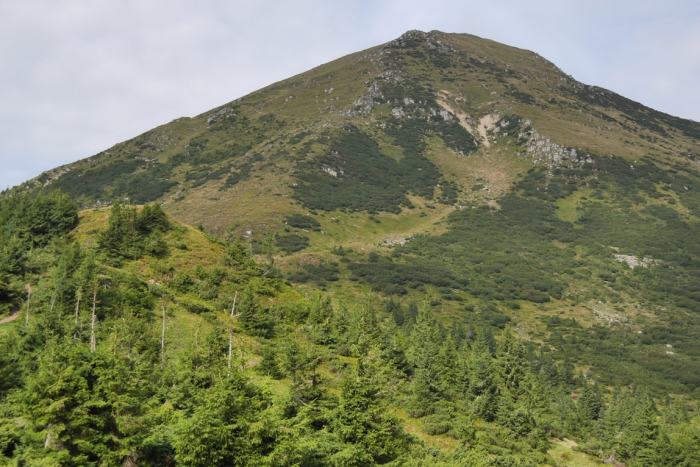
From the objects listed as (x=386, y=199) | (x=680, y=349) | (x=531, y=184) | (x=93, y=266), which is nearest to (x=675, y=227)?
(x=531, y=184)

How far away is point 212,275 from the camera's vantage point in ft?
134

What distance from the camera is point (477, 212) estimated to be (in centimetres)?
14850

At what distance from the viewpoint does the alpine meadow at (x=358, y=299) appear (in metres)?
14.0

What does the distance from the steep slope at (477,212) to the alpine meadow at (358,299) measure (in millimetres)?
869

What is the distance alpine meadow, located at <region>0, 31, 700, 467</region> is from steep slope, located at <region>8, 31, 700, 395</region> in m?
0.87

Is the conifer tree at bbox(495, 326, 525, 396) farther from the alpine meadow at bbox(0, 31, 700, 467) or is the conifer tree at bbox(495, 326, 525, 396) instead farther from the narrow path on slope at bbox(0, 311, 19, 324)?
the narrow path on slope at bbox(0, 311, 19, 324)

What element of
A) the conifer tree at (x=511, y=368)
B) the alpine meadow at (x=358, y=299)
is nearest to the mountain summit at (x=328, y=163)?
the alpine meadow at (x=358, y=299)

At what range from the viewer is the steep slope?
94125 millimetres

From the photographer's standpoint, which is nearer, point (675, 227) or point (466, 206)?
point (675, 227)

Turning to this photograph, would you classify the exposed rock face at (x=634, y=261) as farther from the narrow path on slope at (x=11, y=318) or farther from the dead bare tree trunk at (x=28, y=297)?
the narrow path on slope at (x=11, y=318)

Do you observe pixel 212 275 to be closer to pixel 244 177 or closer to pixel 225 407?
pixel 225 407

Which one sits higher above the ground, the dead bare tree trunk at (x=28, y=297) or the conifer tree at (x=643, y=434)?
the dead bare tree trunk at (x=28, y=297)

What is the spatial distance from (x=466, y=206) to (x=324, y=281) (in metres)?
82.4

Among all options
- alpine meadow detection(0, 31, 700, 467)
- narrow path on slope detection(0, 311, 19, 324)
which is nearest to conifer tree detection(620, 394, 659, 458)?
alpine meadow detection(0, 31, 700, 467)
